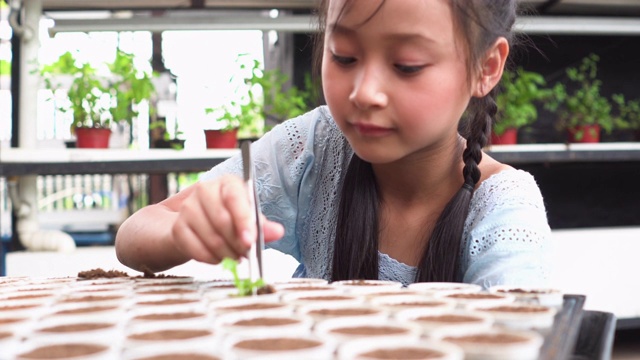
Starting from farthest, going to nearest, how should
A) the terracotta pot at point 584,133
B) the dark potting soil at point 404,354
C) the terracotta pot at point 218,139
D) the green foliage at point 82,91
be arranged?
1. the terracotta pot at point 584,133
2. the terracotta pot at point 218,139
3. the green foliage at point 82,91
4. the dark potting soil at point 404,354

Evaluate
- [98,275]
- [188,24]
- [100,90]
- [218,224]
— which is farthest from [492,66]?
[100,90]

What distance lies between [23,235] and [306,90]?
1.79 meters

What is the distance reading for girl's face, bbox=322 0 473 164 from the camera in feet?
3.78

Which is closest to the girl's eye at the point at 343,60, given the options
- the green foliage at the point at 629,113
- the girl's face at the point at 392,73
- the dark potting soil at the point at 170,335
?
the girl's face at the point at 392,73

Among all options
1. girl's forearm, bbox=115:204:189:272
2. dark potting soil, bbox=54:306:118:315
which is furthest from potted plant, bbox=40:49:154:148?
dark potting soil, bbox=54:306:118:315

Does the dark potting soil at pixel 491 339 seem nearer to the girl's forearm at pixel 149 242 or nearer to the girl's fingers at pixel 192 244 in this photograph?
the girl's fingers at pixel 192 244

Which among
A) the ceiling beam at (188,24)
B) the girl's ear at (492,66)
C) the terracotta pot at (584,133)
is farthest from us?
the terracotta pot at (584,133)

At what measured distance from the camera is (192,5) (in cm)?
371

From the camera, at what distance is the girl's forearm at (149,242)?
1.22m

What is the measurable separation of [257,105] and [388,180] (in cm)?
210

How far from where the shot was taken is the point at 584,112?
12.5 feet

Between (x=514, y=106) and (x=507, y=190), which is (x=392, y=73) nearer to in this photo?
(x=507, y=190)

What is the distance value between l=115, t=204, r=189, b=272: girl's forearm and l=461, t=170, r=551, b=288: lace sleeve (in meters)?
0.51

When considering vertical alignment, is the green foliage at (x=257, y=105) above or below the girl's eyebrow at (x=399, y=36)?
above
